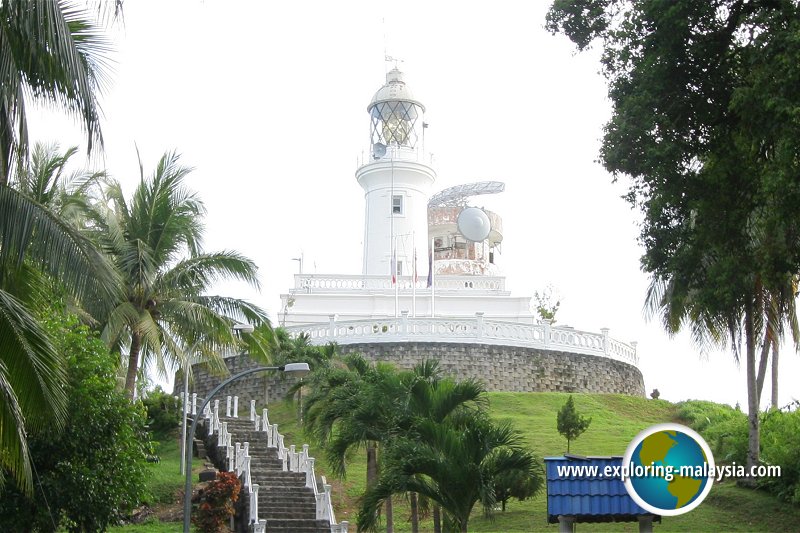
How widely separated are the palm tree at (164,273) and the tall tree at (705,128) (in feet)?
32.8

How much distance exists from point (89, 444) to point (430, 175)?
124ft

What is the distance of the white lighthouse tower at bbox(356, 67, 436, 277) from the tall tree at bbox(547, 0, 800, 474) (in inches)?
1340

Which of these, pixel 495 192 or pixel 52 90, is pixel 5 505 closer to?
pixel 52 90

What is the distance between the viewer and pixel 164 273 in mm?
25547

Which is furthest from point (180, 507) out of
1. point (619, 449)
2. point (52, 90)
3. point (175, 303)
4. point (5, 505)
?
point (52, 90)

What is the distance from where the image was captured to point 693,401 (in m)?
38.8

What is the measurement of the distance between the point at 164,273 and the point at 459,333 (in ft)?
56.7

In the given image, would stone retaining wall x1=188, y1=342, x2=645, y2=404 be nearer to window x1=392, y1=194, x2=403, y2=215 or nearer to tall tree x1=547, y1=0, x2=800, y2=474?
window x1=392, y1=194, x2=403, y2=215

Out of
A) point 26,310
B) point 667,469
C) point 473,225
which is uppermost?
point 473,225

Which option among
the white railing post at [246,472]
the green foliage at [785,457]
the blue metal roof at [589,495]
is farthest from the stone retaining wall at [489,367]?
the blue metal roof at [589,495]

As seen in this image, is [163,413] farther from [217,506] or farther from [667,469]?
[667,469]

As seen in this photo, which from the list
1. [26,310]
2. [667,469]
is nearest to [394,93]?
[26,310]

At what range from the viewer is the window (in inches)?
2194

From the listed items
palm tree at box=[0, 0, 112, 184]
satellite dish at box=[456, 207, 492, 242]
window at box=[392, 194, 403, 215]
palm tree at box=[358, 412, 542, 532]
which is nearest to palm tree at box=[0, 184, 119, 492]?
palm tree at box=[0, 0, 112, 184]
